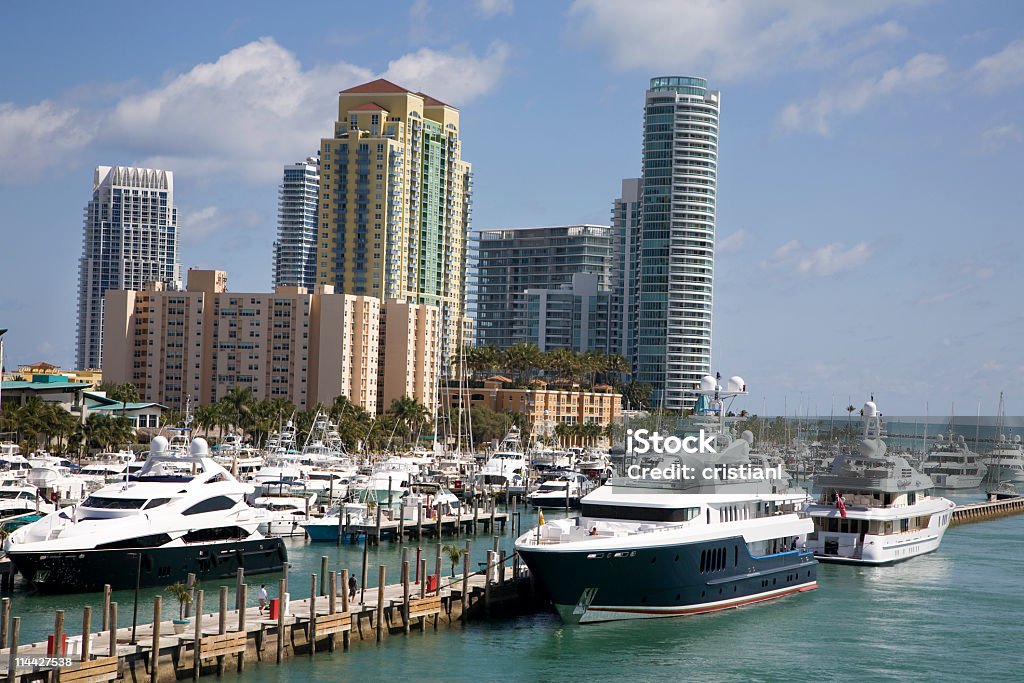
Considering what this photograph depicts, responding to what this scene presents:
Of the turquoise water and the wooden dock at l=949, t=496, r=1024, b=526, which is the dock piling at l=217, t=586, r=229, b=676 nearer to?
the turquoise water

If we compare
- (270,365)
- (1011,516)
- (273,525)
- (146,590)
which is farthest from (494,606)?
(270,365)

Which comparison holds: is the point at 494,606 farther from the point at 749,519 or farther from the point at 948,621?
the point at 948,621

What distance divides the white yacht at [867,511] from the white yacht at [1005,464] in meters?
96.7

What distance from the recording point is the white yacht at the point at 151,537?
5709 cm

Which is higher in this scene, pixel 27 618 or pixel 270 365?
pixel 270 365

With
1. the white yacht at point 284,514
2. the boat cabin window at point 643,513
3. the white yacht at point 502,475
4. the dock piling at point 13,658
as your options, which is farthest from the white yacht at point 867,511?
the dock piling at point 13,658

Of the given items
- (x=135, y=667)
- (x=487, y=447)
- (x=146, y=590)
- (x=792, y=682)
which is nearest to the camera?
(x=135, y=667)

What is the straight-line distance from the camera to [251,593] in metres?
59.3

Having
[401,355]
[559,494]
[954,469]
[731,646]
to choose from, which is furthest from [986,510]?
[401,355]

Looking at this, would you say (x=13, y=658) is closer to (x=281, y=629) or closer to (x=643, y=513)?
(x=281, y=629)

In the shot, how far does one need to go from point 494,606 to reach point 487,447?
394 ft

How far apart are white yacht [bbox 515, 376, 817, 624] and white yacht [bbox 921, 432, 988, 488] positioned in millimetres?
107942

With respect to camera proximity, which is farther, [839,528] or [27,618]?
[839,528]

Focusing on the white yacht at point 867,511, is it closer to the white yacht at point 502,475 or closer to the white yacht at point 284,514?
the white yacht at point 284,514
